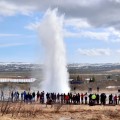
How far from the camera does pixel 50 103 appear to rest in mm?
37562

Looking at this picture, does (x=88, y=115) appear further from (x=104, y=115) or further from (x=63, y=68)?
(x=63, y=68)

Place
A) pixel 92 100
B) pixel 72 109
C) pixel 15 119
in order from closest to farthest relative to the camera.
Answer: pixel 15 119, pixel 72 109, pixel 92 100

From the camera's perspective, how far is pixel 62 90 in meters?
51.4

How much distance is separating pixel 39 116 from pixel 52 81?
27.2 meters

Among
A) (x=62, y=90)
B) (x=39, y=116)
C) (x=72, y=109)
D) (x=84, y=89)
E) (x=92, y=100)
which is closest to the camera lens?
(x=39, y=116)

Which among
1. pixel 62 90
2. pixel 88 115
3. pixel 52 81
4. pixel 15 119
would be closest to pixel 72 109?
pixel 88 115

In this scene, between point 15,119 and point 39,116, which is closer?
point 15,119

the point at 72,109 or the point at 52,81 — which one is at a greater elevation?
the point at 52,81

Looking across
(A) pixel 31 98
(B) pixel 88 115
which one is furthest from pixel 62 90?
(B) pixel 88 115

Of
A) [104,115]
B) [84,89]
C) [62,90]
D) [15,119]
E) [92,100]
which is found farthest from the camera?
[84,89]

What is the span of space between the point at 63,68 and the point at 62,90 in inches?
263

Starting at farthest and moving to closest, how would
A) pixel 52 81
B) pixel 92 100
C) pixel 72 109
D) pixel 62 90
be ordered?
pixel 52 81
pixel 62 90
pixel 92 100
pixel 72 109

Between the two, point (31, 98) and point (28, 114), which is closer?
point (28, 114)

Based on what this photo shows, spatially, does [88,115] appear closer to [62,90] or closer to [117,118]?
[117,118]
